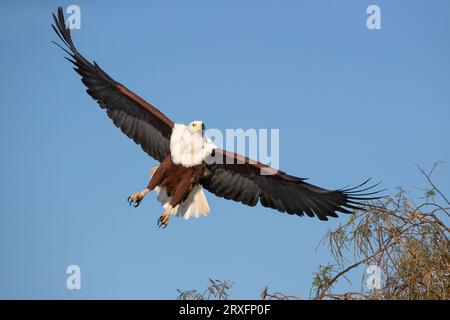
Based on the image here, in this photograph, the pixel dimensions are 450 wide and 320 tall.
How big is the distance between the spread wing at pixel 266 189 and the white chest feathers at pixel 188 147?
168mm

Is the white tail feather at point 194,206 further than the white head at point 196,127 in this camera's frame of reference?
Yes

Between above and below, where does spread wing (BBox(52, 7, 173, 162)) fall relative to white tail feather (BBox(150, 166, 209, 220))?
above

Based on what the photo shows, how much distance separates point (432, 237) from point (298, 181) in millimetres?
3099

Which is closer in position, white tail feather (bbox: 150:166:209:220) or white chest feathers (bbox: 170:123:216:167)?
white chest feathers (bbox: 170:123:216:167)

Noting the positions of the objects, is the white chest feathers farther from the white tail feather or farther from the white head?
the white tail feather

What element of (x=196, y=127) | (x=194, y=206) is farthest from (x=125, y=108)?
(x=194, y=206)

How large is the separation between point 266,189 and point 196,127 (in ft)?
4.34

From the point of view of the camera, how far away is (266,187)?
34.7ft

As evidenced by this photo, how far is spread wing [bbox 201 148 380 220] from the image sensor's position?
10266mm

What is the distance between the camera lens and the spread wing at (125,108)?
1029 centimetres

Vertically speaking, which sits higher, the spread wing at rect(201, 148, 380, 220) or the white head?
the white head

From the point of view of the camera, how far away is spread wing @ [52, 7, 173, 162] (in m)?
10.3

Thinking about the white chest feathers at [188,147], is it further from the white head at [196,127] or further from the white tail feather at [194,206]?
the white tail feather at [194,206]
